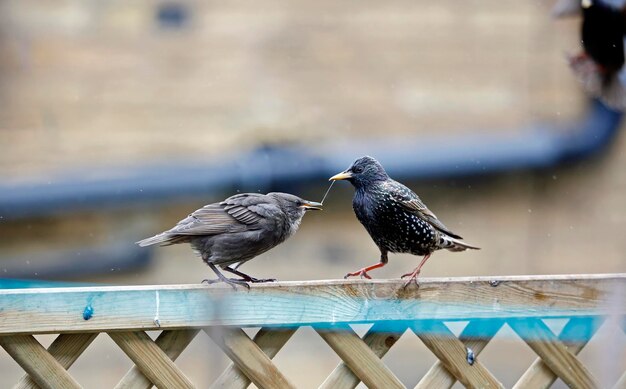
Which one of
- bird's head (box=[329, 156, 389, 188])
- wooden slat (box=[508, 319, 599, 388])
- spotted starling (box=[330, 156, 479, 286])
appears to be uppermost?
bird's head (box=[329, 156, 389, 188])

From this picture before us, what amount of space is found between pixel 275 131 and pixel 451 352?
337cm

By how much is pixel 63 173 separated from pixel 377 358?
3633 mm

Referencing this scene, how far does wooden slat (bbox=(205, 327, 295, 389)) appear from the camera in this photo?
2.50 m

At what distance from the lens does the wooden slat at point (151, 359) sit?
2.46 m

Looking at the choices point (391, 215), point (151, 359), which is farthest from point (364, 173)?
point (151, 359)

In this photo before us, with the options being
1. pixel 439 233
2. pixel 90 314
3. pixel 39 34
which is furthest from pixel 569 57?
pixel 39 34

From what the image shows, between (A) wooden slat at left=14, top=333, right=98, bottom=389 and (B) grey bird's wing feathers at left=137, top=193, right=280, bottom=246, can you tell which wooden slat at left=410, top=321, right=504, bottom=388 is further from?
(A) wooden slat at left=14, top=333, right=98, bottom=389

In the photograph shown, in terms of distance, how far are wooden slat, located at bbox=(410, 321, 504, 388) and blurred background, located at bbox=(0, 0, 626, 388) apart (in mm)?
3085

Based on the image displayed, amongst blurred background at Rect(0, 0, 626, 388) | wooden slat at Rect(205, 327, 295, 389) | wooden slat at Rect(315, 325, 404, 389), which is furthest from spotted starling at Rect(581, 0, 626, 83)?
wooden slat at Rect(205, 327, 295, 389)

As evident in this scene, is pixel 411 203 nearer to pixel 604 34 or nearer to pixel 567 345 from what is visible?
pixel 567 345

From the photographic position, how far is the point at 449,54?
5863 millimetres

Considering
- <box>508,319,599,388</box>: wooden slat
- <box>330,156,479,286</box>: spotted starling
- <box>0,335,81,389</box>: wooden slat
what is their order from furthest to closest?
<box>330,156,479,286</box>: spotted starling
<box>508,319,599,388</box>: wooden slat
<box>0,335,81,389</box>: wooden slat

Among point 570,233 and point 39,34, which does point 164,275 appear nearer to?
point 39,34

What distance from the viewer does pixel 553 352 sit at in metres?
2.66
